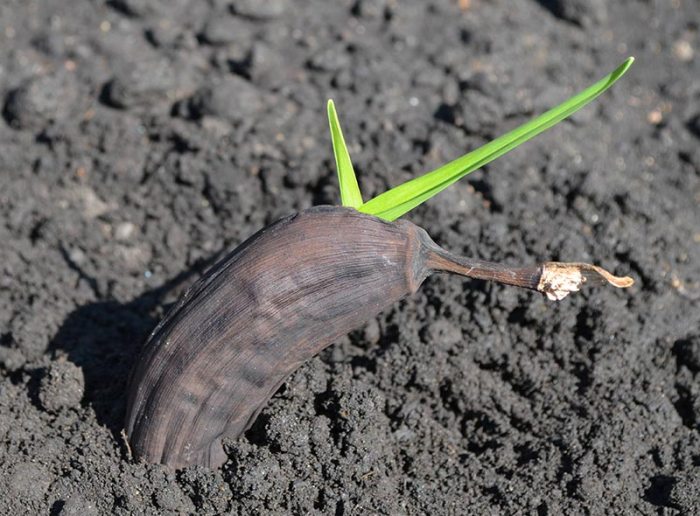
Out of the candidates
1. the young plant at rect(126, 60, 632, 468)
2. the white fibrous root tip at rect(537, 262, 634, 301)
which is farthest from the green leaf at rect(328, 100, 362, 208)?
the white fibrous root tip at rect(537, 262, 634, 301)

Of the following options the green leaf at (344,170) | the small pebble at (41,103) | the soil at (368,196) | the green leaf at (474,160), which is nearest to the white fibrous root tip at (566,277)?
the green leaf at (474,160)

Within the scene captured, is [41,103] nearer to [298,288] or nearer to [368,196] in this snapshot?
[368,196]

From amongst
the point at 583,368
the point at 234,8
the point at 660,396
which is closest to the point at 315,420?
the point at 583,368

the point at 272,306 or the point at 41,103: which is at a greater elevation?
the point at 272,306

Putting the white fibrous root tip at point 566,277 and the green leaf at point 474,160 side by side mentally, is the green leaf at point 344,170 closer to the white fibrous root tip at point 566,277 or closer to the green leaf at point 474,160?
the green leaf at point 474,160

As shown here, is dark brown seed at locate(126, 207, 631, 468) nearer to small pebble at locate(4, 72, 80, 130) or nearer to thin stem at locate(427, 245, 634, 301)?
thin stem at locate(427, 245, 634, 301)

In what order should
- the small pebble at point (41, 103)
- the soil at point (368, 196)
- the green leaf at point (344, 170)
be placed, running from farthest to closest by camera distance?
the small pebble at point (41, 103) < the soil at point (368, 196) < the green leaf at point (344, 170)

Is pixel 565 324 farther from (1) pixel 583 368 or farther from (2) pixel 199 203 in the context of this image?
(2) pixel 199 203

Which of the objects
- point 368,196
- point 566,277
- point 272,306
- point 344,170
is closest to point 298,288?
point 272,306
